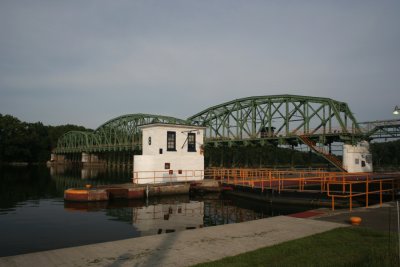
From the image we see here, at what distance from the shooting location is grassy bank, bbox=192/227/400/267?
9.27m

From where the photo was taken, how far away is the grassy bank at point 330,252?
30.4 ft

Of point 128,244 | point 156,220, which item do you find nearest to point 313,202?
point 156,220

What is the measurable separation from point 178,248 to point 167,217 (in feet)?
36.9

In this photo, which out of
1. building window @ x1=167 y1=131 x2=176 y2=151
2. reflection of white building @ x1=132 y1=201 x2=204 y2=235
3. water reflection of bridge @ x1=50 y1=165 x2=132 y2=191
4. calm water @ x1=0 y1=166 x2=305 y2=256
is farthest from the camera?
water reflection of bridge @ x1=50 y1=165 x2=132 y2=191

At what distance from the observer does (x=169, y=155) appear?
3578 cm

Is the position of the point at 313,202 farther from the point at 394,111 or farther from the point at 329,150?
the point at 329,150

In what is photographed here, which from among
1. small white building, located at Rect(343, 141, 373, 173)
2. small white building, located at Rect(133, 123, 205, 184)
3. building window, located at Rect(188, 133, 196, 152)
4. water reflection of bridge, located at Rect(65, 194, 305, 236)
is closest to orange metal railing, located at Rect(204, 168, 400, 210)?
water reflection of bridge, located at Rect(65, 194, 305, 236)

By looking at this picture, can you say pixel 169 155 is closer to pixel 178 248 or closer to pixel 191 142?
pixel 191 142

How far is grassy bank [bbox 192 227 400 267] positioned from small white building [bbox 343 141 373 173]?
35.1 meters

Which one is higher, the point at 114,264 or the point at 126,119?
the point at 126,119

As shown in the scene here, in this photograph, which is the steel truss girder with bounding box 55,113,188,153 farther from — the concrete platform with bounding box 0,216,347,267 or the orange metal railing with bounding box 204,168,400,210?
the concrete platform with bounding box 0,216,347,267

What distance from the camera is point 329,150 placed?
5697 cm

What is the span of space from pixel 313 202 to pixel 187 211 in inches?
370

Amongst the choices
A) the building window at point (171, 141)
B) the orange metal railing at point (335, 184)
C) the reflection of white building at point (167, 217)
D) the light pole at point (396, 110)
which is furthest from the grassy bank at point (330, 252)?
the building window at point (171, 141)
